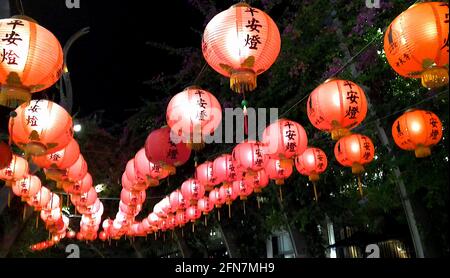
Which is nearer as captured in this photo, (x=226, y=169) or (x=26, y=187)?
(x=226, y=169)

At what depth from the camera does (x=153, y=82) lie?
50.0 feet

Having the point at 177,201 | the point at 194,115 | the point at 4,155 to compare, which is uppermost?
the point at 177,201

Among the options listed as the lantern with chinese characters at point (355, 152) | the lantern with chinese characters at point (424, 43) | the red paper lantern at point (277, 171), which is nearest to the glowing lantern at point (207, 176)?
the red paper lantern at point (277, 171)

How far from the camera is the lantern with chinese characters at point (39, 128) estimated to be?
233 inches

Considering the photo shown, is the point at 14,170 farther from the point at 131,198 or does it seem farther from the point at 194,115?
the point at 194,115

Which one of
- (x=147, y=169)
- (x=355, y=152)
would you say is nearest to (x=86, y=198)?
(x=147, y=169)

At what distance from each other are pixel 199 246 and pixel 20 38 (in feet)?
69.1

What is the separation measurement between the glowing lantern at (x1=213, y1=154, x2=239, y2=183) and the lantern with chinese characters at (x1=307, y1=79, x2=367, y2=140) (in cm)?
342

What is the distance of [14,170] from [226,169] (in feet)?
14.7

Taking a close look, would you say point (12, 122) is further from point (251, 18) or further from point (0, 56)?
point (251, 18)

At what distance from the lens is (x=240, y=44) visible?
16.5ft

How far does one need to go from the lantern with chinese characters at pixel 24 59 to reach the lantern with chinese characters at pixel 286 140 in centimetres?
380

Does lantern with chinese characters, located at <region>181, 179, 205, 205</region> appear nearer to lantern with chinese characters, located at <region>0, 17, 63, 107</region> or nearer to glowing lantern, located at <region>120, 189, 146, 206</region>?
glowing lantern, located at <region>120, 189, 146, 206</region>
